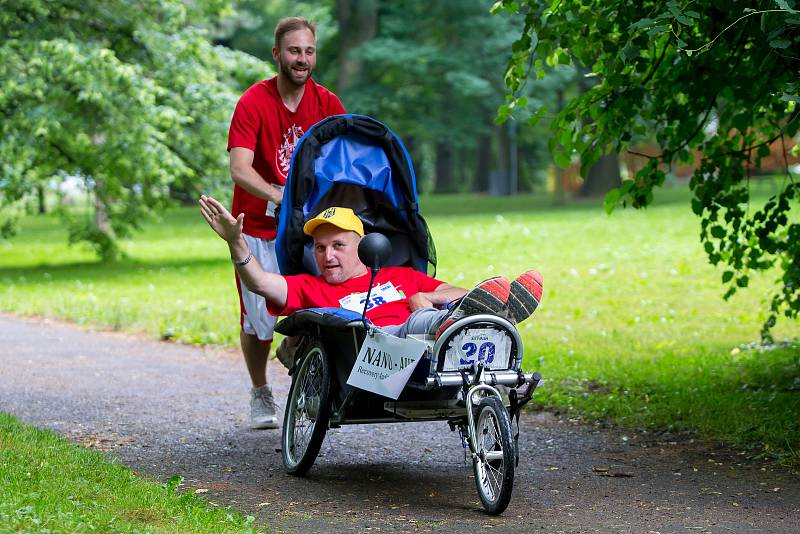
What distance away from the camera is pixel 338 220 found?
5992mm

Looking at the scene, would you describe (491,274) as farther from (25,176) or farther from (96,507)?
(96,507)

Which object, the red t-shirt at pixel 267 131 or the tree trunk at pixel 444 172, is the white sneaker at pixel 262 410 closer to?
the red t-shirt at pixel 267 131

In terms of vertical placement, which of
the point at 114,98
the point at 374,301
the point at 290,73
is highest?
the point at 114,98

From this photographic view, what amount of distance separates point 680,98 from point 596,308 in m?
5.33

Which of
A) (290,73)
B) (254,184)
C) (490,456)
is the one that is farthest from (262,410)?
(490,456)

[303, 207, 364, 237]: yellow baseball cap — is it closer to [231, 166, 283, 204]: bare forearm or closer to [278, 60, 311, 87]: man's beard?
[231, 166, 283, 204]: bare forearm

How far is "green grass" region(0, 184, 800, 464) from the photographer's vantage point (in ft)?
25.3

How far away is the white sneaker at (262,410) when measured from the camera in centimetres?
727

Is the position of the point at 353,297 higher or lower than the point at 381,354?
higher

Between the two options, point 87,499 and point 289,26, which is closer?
point 87,499

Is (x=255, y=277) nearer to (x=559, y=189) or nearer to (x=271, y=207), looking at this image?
(x=271, y=207)

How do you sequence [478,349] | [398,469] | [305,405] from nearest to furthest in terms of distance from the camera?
1. [478,349]
2. [305,405]
3. [398,469]

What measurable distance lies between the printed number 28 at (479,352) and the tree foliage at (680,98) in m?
1.78

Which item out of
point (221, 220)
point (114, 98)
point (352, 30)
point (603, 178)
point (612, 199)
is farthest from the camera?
point (603, 178)
